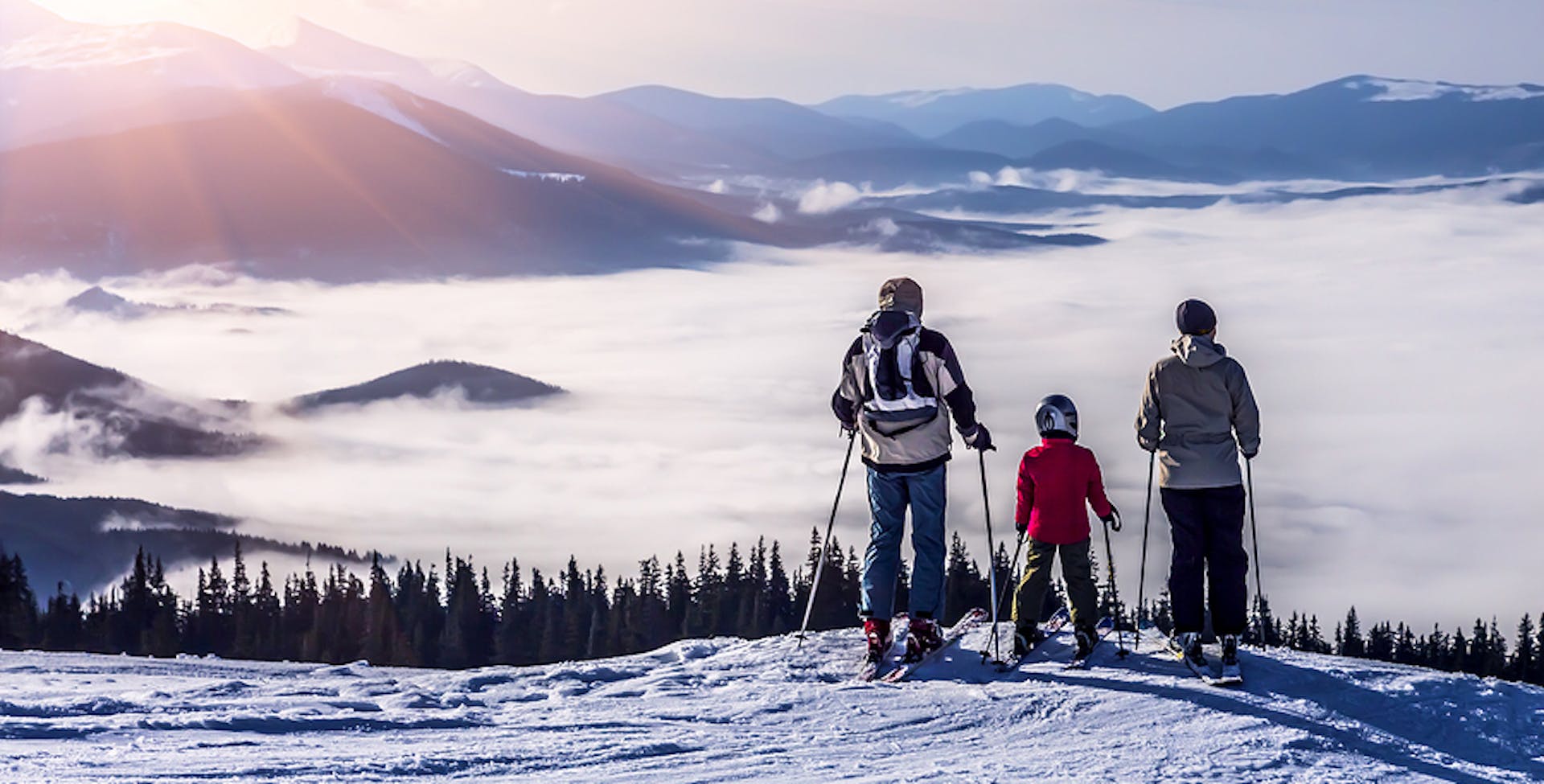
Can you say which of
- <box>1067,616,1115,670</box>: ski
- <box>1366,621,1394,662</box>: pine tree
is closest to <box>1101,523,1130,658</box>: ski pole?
<box>1067,616,1115,670</box>: ski

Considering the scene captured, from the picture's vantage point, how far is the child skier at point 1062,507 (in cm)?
1054

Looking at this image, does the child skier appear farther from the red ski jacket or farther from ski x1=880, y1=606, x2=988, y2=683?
ski x1=880, y1=606, x2=988, y2=683

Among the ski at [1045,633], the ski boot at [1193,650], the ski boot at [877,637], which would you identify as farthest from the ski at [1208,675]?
the ski boot at [877,637]

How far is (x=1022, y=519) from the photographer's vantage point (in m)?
10.8

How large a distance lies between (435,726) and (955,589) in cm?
2912

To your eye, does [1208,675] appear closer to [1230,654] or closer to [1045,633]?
[1230,654]

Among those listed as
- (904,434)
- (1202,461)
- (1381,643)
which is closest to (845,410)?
(904,434)

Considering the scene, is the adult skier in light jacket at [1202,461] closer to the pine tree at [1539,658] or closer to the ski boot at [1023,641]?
the ski boot at [1023,641]

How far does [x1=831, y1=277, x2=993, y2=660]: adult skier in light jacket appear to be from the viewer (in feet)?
34.5

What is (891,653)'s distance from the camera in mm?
11281

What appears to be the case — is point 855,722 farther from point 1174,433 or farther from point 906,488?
point 1174,433

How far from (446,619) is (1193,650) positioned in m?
47.9

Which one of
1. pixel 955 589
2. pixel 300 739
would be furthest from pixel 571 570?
pixel 300 739

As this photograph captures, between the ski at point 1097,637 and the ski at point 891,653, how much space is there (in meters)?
1.29
